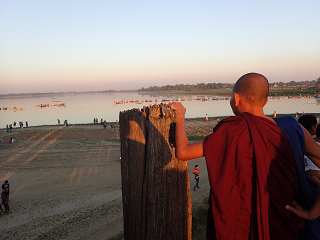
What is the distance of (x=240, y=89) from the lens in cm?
186

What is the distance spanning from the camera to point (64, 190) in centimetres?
1109

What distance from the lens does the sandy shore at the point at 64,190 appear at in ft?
24.9

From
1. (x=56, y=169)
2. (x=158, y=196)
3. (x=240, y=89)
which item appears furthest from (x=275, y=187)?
(x=56, y=169)

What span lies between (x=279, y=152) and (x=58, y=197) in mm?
10592

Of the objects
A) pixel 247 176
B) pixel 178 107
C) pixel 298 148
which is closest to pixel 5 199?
pixel 178 107

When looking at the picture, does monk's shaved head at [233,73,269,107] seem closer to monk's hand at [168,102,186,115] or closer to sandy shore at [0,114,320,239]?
monk's hand at [168,102,186,115]

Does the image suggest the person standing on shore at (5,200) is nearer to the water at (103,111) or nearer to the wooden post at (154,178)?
Result: the wooden post at (154,178)

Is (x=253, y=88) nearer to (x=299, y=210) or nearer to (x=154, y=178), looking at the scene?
(x=299, y=210)

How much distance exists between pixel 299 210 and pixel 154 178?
1156mm

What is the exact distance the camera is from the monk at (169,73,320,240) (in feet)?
5.26

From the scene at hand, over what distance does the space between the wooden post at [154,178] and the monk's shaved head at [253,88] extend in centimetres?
59

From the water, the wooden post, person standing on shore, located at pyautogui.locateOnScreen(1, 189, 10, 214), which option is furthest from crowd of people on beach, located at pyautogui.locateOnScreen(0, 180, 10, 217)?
the water

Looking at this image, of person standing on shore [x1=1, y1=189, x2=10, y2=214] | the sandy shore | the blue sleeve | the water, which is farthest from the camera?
the water

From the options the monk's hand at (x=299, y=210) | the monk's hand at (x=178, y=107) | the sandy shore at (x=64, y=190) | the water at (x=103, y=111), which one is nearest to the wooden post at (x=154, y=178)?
the monk's hand at (x=178, y=107)
